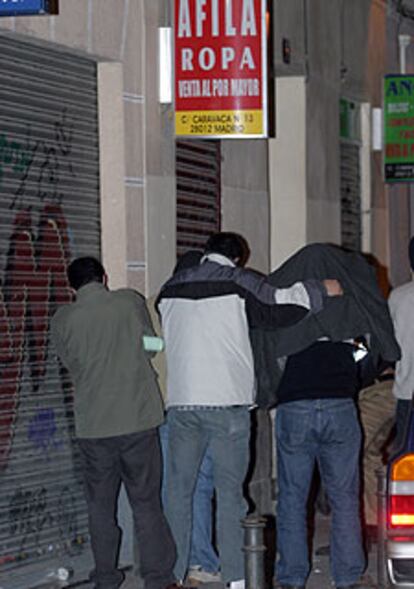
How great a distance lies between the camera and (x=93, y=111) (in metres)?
11.2

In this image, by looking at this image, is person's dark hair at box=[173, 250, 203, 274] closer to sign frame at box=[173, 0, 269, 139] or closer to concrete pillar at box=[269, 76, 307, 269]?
sign frame at box=[173, 0, 269, 139]

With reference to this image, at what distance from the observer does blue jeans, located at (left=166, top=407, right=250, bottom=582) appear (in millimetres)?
9828

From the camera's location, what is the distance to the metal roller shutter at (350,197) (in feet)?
58.2

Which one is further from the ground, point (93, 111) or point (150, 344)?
point (93, 111)

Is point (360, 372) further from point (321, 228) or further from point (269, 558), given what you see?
point (321, 228)

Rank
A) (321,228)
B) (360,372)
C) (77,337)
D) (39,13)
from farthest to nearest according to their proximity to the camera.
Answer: (321,228) → (360,372) → (77,337) → (39,13)

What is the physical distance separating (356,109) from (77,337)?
9123 millimetres

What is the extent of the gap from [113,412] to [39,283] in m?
1.25

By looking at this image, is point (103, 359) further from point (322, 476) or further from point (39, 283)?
point (322, 476)

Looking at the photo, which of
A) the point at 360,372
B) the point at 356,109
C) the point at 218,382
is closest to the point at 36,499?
the point at 218,382

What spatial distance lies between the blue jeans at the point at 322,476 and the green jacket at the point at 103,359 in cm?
87

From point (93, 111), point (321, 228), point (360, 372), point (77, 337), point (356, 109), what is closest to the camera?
point (77, 337)

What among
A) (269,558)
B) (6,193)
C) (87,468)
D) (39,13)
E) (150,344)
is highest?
(39,13)

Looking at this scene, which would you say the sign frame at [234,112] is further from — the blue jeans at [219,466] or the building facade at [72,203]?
the blue jeans at [219,466]
